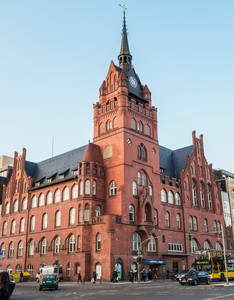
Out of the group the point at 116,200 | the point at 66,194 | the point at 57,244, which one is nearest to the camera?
the point at 116,200

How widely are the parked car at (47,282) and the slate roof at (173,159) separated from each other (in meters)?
35.4

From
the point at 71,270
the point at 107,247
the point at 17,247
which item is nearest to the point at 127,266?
the point at 107,247

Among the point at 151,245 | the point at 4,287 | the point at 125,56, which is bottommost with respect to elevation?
the point at 4,287

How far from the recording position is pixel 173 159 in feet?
235

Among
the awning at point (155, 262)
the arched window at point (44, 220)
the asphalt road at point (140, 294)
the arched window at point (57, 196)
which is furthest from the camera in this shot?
the arched window at point (44, 220)

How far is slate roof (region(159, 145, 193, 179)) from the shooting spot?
67312 mm

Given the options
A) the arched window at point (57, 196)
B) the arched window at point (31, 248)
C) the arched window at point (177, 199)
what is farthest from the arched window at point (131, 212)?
the arched window at point (31, 248)

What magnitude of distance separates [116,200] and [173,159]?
23.5 meters

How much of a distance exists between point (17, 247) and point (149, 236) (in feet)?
86.9

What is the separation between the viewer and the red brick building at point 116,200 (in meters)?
49.9

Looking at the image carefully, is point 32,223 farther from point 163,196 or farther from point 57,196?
point 163,196

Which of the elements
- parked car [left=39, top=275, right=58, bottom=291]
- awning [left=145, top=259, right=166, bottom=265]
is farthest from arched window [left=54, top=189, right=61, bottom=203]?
parked car [left=39, top=275, right=58, bottom=291]

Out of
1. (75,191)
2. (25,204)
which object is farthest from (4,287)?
(25,204)

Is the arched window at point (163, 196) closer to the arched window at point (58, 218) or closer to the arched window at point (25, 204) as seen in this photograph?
the arched window at point (58, 218)
